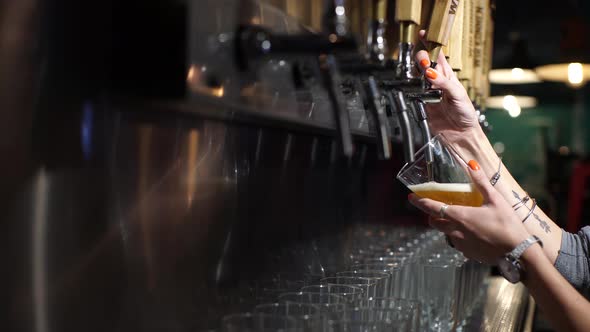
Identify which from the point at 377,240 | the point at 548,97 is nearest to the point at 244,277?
the point at 377,240

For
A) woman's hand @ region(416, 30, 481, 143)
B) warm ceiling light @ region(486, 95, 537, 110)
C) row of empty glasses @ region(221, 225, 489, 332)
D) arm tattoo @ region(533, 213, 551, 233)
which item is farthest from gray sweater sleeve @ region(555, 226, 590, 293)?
warm ceiling light @ region(486, 95, 537, 110)

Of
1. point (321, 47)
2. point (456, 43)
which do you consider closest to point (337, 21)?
point (321, 47)

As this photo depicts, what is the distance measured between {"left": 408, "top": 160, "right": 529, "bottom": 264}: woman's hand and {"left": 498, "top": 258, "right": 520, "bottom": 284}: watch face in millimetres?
20

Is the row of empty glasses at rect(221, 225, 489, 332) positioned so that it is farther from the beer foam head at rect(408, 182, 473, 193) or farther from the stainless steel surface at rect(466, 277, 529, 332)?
the beer foam head at rect(408, 182, 473, 193)

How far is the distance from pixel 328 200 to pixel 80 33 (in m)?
1.72

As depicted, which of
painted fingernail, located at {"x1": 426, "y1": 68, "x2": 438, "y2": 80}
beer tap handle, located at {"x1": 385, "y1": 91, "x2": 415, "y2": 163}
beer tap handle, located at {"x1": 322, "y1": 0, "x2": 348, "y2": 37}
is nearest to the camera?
beer tap handle, located at {"x1": 322, "y1": 0, "x2": 348, "y2": 37}

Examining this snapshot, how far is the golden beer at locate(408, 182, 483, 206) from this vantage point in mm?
1804

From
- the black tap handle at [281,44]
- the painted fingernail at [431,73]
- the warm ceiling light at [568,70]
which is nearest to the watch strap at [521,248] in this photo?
the painted fingernail at [431,73]

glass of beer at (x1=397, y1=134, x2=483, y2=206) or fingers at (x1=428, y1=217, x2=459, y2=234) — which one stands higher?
glass of beer at (x1=397, y1=134, x2=483, y2=206)

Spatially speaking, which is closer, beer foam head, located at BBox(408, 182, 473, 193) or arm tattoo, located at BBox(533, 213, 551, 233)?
beer foam head, located at BBox(408, 182, 473, 193)

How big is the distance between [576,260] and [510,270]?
0.61m

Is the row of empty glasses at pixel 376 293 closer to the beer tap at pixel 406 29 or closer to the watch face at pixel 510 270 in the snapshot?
the watch face at pixel 510 270

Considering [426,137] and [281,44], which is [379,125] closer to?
[281,44]

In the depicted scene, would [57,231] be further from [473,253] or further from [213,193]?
[473,253]
